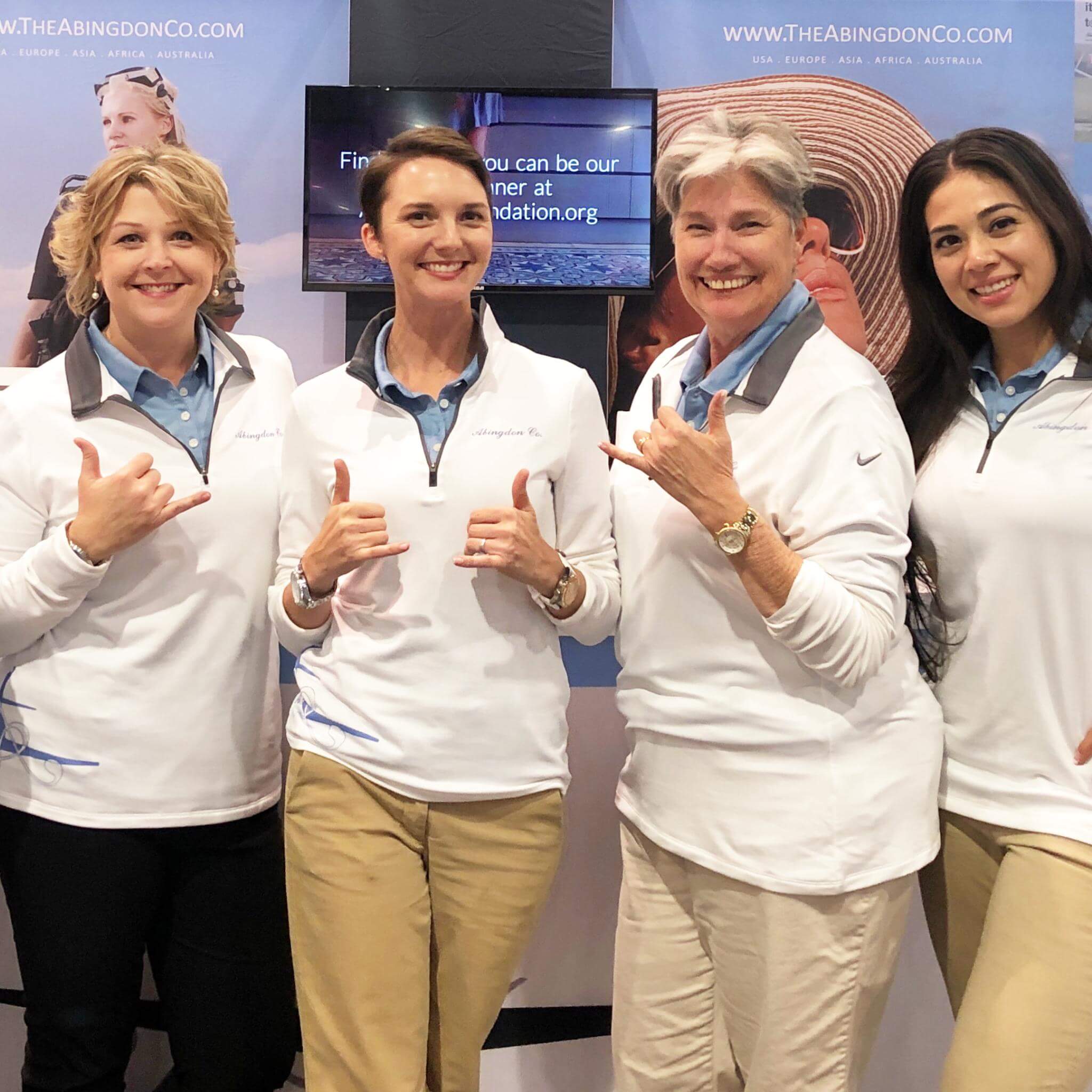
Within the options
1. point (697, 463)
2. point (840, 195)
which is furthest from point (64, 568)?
point (840, 195)

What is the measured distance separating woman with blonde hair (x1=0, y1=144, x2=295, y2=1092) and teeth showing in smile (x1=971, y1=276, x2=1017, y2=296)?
52.2 inches

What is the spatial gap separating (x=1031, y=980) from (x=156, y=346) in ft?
6.24

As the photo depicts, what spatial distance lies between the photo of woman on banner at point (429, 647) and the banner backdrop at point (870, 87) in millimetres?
1169

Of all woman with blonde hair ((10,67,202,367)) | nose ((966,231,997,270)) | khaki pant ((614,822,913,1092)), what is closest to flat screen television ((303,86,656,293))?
woman with blonde hair ((10,67,202,367))

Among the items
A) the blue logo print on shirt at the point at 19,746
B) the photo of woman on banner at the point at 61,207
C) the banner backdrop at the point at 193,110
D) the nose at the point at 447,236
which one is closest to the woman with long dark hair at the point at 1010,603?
the nose at the point at 447,236

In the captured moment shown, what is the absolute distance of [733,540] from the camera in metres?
1.60

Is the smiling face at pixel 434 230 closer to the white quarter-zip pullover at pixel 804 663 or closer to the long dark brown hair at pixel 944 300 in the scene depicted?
the white quarter-zip pullover at pixel 804 663

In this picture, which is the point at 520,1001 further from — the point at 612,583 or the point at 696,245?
the point at 696,245

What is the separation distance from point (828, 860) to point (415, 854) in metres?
0.69

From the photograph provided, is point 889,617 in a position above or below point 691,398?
below

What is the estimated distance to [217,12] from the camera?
2.92m

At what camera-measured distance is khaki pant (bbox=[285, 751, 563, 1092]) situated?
1.81 metres

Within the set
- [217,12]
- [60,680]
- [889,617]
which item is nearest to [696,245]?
[889,617]

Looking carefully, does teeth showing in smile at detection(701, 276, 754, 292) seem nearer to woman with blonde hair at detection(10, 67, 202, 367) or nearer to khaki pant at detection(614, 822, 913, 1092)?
khaki pant at detection(614, 822, 913, 1092)
